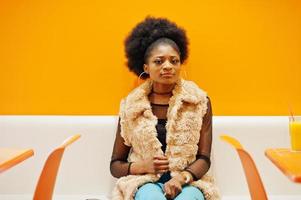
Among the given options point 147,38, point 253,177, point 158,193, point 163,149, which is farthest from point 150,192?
point 147,38

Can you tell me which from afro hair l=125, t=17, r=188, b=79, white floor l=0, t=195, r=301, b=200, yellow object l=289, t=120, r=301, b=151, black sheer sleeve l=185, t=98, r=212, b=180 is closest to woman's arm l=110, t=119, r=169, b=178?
black sheer sleeve l=185, t=98, r=212, b=180

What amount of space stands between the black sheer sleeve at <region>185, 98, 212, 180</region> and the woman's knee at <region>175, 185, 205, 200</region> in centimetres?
8

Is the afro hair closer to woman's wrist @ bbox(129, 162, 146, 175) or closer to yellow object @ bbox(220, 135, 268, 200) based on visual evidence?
woman's wrist @ bbox(129, 162, 146, 175)

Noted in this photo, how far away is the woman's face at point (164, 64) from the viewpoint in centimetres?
181

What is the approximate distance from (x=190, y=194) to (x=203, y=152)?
0.85 ft

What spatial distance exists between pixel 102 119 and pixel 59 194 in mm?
442

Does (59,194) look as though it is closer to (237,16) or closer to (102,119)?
(102,119)

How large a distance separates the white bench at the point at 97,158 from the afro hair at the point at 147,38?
0.37 meters

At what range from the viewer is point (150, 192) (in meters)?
1.57

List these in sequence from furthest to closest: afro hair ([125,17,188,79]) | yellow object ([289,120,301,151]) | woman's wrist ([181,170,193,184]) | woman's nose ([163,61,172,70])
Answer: afro hair ([125,17,188,79]) < woman's nose ([163,61,172,70]) < woman's wrist ([181,170,193,184]) < yellow object ([289,120,301,151])

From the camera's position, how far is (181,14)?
2203mm

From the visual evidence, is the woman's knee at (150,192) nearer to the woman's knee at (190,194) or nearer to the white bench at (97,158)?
the woman's knee at (190,194)

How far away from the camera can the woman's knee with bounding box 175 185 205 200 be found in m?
1.56

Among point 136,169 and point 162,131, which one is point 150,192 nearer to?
point 136,169
